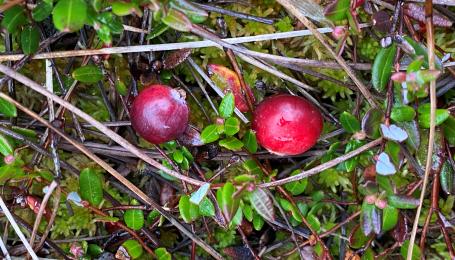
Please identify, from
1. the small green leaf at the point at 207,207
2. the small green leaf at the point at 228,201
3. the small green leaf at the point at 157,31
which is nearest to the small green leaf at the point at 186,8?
the small green leaf at the point at 157,31

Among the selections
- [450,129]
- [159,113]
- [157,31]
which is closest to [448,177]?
[450,129]

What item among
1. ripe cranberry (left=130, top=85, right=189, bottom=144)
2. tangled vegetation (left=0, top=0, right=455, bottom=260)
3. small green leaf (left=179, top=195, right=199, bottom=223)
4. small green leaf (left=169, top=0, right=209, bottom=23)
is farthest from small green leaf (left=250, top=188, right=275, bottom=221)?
small green leaf (left=169, top=0, right=209, bottom=23)

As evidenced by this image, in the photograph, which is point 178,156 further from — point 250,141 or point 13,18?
point 13,18

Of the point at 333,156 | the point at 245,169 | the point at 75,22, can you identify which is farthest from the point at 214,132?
the point at 75,22

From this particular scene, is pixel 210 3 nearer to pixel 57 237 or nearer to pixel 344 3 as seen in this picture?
pixel 344 3

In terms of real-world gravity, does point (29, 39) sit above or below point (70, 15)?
below

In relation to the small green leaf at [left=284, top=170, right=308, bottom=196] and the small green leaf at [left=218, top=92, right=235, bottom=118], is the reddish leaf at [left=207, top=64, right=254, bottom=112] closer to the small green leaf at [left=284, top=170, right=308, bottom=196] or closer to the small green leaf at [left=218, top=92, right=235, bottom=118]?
the small green leaf at [left=218, top=92, right=235, bottom=118]

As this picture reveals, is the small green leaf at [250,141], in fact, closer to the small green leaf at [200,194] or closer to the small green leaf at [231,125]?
the small green leaf at [231,125]
